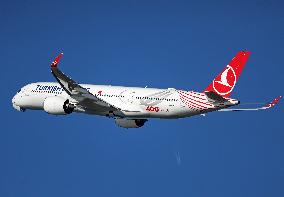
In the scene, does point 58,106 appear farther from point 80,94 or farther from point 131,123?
point 131,123

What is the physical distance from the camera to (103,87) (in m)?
95.4

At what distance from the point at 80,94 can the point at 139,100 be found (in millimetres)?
7803

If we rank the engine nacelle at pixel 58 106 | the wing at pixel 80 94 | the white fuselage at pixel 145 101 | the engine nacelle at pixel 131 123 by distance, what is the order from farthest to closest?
the engine nacelle at pixel 131 123 → the engine nacelle at pixel 58 106 → the white fuselage at pixel 145 101 → the wing at pixel 80 94

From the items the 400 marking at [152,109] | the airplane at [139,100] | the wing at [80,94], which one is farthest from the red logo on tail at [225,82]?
the wing at [80,94]

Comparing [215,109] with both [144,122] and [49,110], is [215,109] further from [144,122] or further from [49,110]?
[49,110]

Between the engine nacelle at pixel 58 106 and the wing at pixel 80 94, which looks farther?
the engine nacelle at pixel 58 106

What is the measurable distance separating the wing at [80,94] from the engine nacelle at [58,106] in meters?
1.68

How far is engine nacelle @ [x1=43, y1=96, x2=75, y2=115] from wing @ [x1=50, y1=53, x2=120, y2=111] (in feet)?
5.52

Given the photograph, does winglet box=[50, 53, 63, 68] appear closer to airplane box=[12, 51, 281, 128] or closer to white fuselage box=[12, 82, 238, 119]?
airplane box=[12, 51, 281, 128]

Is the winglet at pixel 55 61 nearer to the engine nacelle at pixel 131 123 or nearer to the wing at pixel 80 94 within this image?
the wing at pixel 80 94

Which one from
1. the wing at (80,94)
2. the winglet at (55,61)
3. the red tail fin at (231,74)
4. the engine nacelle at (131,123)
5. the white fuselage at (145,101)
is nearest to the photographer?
the winglet at (55,61)

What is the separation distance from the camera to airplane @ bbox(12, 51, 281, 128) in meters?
85.2

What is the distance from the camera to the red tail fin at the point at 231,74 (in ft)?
279

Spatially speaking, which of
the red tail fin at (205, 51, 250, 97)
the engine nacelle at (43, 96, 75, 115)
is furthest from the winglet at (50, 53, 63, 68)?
the red tail fin at (205, 51, 250, 97)
